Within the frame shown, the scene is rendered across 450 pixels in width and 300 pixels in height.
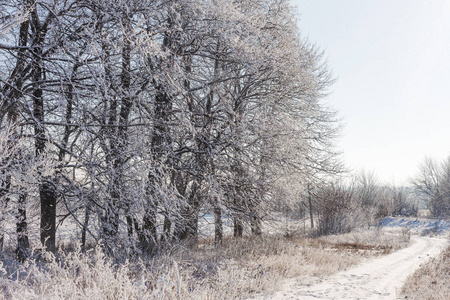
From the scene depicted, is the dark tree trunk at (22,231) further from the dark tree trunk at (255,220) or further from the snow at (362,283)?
the dark tree trunk at (255,220)

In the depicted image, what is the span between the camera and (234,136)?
24.0 ft

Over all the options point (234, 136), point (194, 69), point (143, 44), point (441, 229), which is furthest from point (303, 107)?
point (441, 229)

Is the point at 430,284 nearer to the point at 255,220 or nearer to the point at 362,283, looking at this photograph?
the point at 362,283

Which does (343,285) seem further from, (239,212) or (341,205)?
(341,205)

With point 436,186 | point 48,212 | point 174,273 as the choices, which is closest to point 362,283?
point 174,273

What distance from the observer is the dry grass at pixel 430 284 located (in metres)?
5.34

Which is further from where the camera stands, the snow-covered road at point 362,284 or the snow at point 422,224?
the snow at point 422,224

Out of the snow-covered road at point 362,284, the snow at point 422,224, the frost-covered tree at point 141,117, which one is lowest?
the snow at point 422,224

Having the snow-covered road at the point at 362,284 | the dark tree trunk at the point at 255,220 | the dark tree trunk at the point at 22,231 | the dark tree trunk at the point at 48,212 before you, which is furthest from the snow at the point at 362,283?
the dark tree trunk at the point at 48,212

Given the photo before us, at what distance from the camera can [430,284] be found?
6332 millimetres

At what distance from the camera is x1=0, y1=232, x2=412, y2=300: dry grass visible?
3.62 m

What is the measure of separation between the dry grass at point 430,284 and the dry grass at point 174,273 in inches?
70.8

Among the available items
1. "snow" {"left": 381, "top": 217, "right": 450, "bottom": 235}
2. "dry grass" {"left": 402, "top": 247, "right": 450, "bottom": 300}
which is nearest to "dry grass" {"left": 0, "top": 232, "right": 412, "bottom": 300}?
"dry grass" {"left": 402, "top": 247, "right": 450, "bottom": 300}

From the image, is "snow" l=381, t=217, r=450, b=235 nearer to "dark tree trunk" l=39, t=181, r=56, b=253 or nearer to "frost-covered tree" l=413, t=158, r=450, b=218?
"frost-covered tree" l=413, t=158, r=450, b=218
